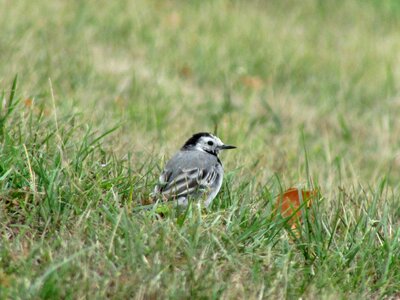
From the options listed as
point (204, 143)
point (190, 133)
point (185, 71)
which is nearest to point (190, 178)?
point (204, 143)

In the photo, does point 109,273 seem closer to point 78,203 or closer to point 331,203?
point 78,203

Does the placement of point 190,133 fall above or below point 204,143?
below

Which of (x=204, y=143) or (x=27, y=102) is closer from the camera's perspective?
(x=204, y=143)

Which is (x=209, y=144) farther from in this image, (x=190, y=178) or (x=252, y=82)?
(x=252, y=82)

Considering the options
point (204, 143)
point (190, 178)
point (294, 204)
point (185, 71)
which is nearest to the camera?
point (190, 178)

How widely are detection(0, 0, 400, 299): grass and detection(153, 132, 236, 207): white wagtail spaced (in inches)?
4.2

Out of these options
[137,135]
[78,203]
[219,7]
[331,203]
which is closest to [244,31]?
[219,7]

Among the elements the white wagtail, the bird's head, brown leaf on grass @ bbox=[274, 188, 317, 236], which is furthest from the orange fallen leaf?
the bird's head

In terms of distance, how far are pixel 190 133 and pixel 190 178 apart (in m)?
2.52

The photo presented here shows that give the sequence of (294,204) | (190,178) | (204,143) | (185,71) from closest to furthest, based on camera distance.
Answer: (190,178)
(294,204)
(204,143)
(185,71)

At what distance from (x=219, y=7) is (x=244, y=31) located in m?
0.95

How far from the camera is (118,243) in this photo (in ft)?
14.9

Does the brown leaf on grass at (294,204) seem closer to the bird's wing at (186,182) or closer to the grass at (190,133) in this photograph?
the grass at (190,133)

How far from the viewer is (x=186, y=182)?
554 cm
